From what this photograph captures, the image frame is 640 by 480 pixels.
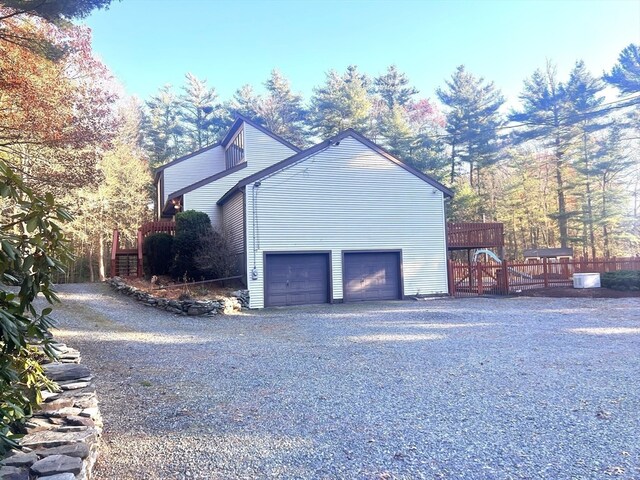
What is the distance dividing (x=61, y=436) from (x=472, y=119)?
110 ft

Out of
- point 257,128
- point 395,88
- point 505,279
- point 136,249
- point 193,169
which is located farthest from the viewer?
point 395,88

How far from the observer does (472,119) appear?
3166cm

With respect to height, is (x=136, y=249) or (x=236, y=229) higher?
(x=236, y=229)

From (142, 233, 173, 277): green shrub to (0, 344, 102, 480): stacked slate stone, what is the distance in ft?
39.5

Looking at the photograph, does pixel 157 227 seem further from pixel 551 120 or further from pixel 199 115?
pixel 551 120

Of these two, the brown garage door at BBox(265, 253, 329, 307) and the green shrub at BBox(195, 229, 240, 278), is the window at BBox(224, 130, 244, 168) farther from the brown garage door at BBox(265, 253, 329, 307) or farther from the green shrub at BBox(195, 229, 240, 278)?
the brown garage door at BBox(265, 253, 329, 307)

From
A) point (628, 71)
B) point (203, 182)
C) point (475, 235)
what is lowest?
point (475, 235)

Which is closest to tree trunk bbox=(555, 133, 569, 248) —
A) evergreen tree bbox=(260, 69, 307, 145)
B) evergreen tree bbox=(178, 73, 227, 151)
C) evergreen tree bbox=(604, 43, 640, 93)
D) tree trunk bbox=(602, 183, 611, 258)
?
tree trunk bbox=(602, 183, 611, 258)

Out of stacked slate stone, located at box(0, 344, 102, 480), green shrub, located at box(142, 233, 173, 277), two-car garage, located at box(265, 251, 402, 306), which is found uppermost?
green shrub, located at box(142, 233, 173, 277)

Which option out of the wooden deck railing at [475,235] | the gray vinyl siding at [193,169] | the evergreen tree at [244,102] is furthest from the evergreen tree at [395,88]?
the wooden deck railing at [475,235]

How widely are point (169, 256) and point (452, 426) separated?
14043 millimetres

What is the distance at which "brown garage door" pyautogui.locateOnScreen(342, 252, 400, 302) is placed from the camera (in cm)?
1540

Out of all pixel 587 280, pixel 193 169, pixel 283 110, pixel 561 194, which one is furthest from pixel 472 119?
pixel 193 169

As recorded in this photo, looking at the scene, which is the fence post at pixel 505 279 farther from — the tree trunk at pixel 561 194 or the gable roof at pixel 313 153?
the tree trunk at pixel 561 194
